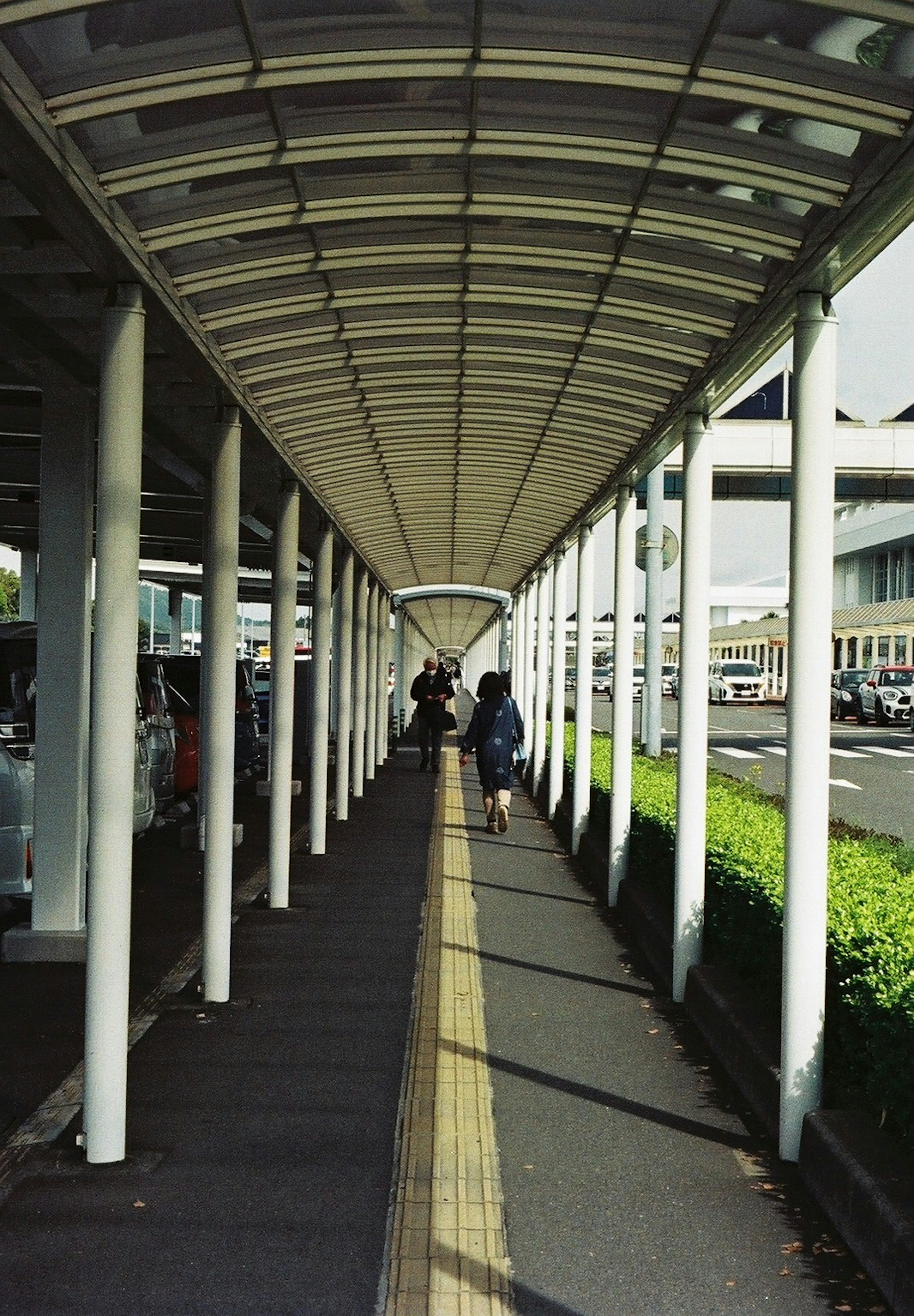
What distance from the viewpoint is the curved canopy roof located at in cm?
415

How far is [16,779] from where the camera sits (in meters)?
9.49

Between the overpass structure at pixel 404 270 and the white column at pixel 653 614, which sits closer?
the overpass structure at pixel 404 270

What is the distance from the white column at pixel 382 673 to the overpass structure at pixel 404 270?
14.6 m

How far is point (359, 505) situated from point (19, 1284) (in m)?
9.77

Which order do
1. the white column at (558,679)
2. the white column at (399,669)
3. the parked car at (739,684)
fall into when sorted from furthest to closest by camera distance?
the parked car at (739,684)
the white column at (399,669)
the white column at (558,679)

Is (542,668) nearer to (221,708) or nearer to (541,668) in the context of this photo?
(541,668)

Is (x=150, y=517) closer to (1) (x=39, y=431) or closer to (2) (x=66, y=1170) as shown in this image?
(1) (x=39, y=431)

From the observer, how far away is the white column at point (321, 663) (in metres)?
13.1

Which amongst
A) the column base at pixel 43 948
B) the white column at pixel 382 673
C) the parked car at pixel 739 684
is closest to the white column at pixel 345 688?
the white column at pixel 382 673

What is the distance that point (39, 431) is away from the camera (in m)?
11.6

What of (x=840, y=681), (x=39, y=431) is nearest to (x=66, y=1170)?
(x=39, y=431)

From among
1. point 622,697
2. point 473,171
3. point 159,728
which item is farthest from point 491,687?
point 473,171

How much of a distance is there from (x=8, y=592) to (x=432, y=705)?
7478cm

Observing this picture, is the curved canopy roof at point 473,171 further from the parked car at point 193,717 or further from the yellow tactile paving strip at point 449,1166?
the parked car at point 193,717
